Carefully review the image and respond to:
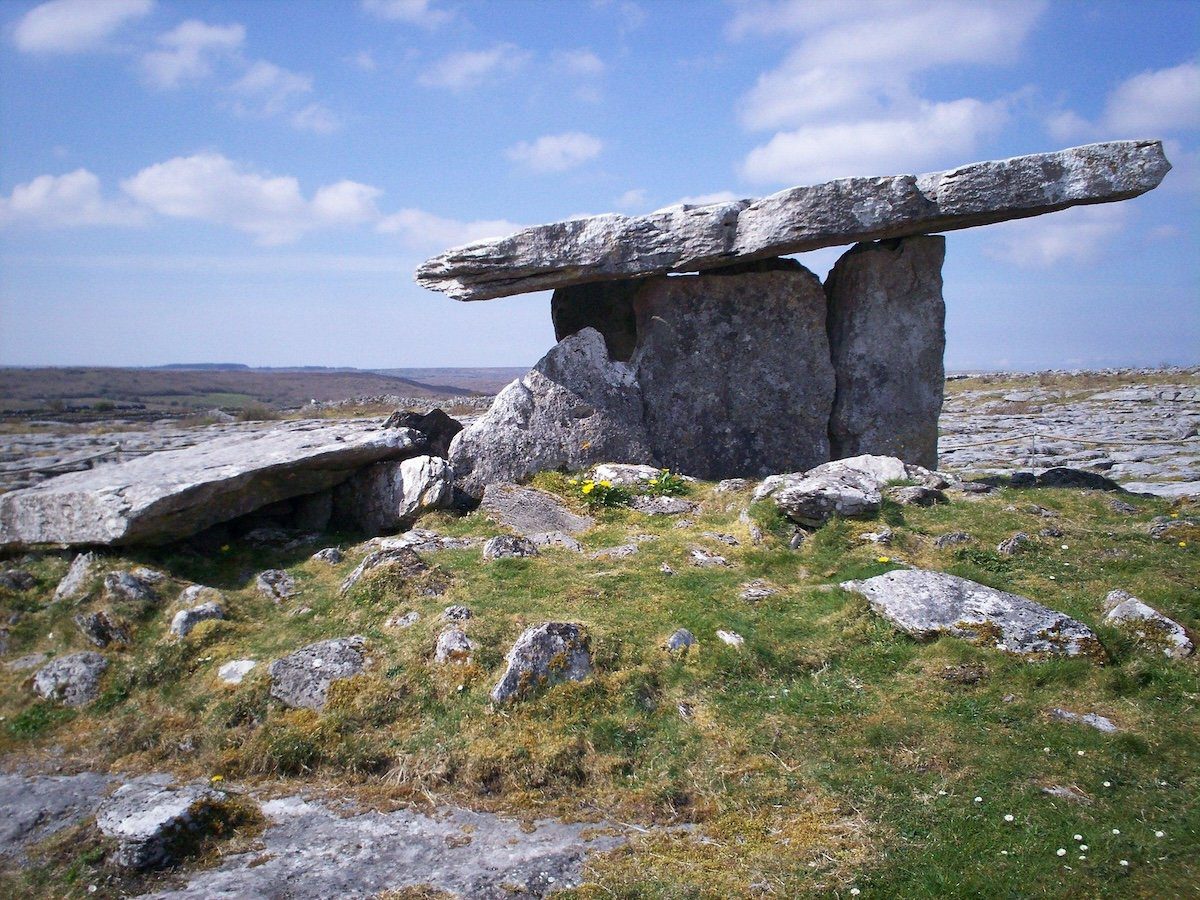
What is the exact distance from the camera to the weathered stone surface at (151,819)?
6230 millimetres

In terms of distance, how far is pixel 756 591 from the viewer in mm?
9758

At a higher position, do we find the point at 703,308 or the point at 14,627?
the point at 703,308

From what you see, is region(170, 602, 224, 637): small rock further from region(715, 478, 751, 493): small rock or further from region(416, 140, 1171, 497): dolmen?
region(715, 478, 751, 493): small rock

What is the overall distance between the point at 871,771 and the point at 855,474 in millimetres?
6036

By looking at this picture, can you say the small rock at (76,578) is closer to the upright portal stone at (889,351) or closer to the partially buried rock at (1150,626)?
the partially buried rock at (1150,626)

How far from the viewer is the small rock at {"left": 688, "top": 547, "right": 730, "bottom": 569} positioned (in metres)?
10.7

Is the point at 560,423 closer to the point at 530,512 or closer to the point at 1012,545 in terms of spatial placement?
the point at 530,512

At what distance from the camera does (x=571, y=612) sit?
9.34 meters

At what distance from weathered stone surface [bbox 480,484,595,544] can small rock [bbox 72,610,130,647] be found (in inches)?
197

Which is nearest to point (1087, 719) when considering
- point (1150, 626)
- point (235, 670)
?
Result: point (1150, 626)

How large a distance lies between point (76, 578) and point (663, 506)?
7.86 metres

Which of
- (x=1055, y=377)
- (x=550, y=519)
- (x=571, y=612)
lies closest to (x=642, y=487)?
(x=550, y=519)

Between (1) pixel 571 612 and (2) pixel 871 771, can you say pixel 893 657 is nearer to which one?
(2) pixel 871 771

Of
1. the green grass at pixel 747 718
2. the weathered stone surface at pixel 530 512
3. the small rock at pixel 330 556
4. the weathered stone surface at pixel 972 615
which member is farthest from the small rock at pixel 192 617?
the weathered stone surface at pixel 972 615
